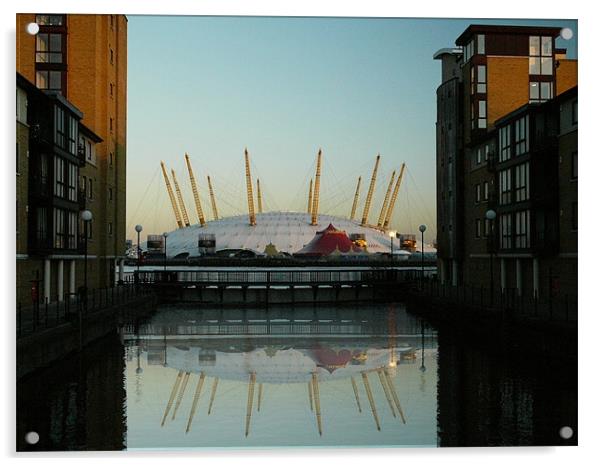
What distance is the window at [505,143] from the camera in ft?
144

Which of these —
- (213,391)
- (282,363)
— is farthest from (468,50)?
(213,391)

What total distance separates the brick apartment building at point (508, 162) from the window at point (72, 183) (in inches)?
817

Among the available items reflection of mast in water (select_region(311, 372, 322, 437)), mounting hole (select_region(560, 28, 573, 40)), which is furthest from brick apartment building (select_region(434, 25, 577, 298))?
reflection of mast in water (select_region(311, 372, 322, 437))

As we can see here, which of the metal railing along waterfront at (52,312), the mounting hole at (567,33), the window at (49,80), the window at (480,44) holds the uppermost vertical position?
the window at (480,44)

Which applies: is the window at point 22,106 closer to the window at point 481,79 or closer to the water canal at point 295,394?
the water canal at point 295,394

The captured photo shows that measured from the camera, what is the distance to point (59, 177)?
39.6m

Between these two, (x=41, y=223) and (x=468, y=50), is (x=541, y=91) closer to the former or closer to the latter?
(x=468, y=50)

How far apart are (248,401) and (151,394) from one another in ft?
9.78

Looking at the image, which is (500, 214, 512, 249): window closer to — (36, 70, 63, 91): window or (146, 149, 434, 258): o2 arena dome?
(36, 70, 63, 91): window

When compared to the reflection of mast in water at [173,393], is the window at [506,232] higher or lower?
higher

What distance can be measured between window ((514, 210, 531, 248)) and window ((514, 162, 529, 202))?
0.84 metres

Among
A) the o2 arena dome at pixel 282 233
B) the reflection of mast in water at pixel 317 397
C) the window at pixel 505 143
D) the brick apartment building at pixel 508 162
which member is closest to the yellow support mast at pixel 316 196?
the o2 arena dome at pixel 282 233

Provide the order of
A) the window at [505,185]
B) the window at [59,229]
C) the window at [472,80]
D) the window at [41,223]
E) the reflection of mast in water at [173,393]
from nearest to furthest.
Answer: the reflection of mast in water at [173,393]
the window at [41,223]
the window at [59,229]
the window at [505,185]
the window at [472,80]

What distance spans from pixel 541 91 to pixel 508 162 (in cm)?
436
